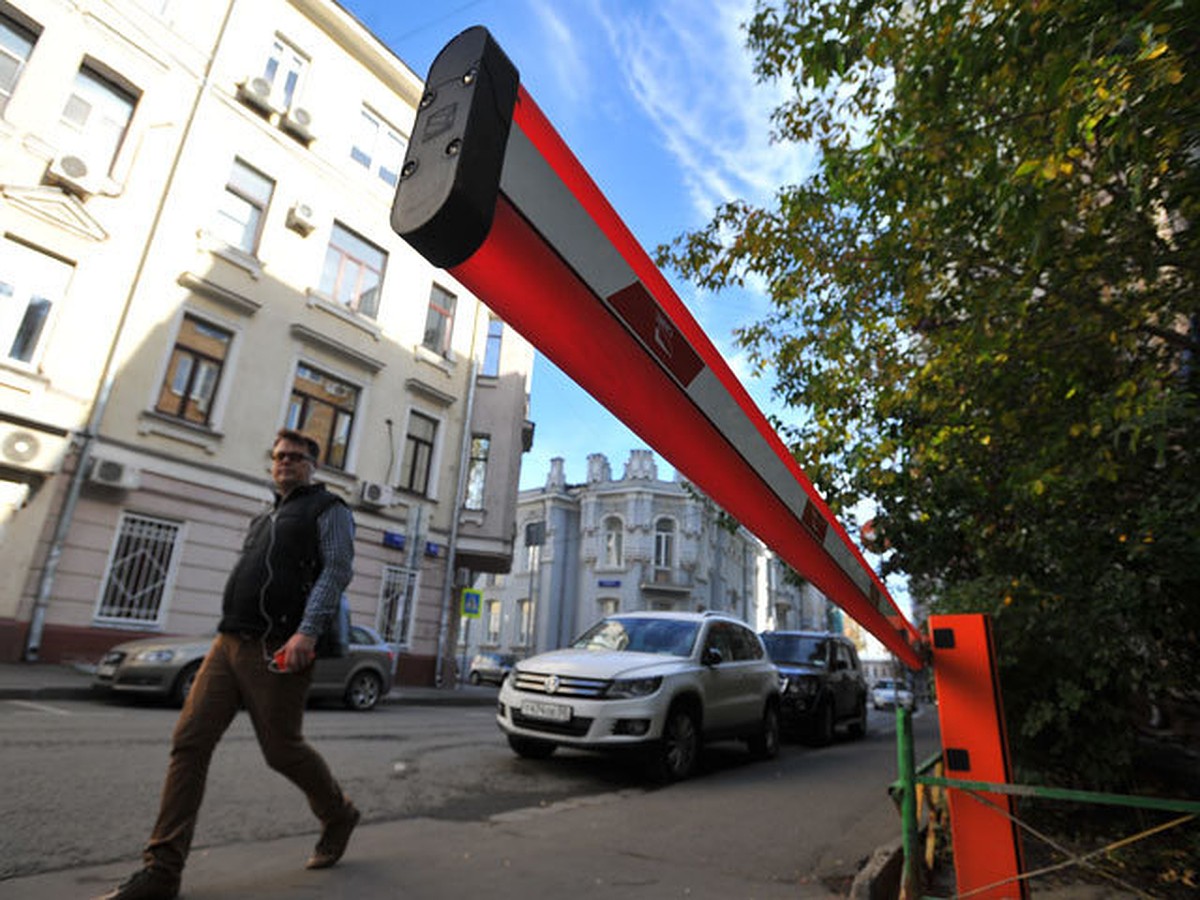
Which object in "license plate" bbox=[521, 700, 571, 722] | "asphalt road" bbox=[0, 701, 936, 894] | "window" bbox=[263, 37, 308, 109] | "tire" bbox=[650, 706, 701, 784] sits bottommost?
"asphalt road" bbox=[0, 701, 936, 894]

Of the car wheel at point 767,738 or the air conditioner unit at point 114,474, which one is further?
the air conditioner unit at point 114,474

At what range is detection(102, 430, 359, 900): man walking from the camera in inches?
107

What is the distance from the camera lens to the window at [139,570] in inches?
477

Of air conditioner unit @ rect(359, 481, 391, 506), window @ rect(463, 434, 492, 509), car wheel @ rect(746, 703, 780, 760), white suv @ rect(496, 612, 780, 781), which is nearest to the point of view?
white suv @ rect(496, 612, 780, 781)

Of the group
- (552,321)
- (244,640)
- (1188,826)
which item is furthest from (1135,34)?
(1188,826)

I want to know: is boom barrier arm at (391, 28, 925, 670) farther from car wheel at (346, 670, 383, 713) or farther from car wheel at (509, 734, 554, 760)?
car wheel at (346, 670, 383, 713)

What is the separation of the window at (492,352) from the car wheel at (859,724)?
530 inches

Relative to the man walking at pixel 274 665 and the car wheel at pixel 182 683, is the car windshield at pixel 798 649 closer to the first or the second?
the car wheel at pixel 182 683

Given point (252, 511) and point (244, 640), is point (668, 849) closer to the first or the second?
point (244, 640)

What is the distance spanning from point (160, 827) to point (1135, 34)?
4.96m

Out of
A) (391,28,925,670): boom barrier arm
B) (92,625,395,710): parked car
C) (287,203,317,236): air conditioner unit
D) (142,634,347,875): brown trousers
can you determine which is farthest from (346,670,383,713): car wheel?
(391,28,925,670): boom barrier arm

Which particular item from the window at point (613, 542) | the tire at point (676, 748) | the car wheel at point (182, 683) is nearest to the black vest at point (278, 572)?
the tire at point (676, 748)

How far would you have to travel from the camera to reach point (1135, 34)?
2.82 meters

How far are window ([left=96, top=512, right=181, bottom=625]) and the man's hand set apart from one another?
11634mm
